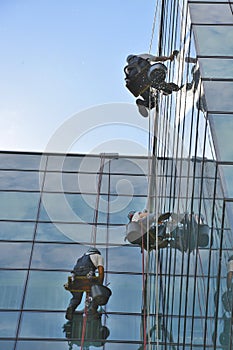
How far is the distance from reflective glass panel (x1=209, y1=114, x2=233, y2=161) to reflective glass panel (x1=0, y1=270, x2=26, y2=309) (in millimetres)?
8807

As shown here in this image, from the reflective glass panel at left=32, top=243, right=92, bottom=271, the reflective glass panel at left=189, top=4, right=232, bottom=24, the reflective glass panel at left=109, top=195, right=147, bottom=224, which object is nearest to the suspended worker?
the reflective glass panel at left=189, top=4, right=232, bottom=24

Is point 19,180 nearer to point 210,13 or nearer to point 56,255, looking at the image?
point 56,255

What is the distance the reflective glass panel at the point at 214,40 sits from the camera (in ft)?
38.1

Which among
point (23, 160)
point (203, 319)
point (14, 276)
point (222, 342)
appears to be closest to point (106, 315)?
point (14, 276)

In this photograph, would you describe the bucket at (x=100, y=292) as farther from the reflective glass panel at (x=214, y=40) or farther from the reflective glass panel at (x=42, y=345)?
the reflective glass panel at (x=214, y=40)

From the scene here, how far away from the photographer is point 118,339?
15977mm

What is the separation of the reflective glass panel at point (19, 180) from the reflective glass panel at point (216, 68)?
1342 cm

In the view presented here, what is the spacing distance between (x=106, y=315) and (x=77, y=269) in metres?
1.47

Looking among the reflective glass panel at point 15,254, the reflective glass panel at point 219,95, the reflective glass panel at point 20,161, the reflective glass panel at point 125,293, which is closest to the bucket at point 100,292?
the reflective glass panel at point 125,293

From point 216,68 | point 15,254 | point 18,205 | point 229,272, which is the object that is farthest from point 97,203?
point 229,272

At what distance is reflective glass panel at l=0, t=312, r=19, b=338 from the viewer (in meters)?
16.3

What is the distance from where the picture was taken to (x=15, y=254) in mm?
19969

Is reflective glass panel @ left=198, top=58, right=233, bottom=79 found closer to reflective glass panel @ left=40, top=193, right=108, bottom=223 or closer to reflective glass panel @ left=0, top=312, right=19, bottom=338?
reflective glass panel @ left=0, top=312, right=19, bottom=338

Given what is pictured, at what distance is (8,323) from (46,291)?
162 centimetres
